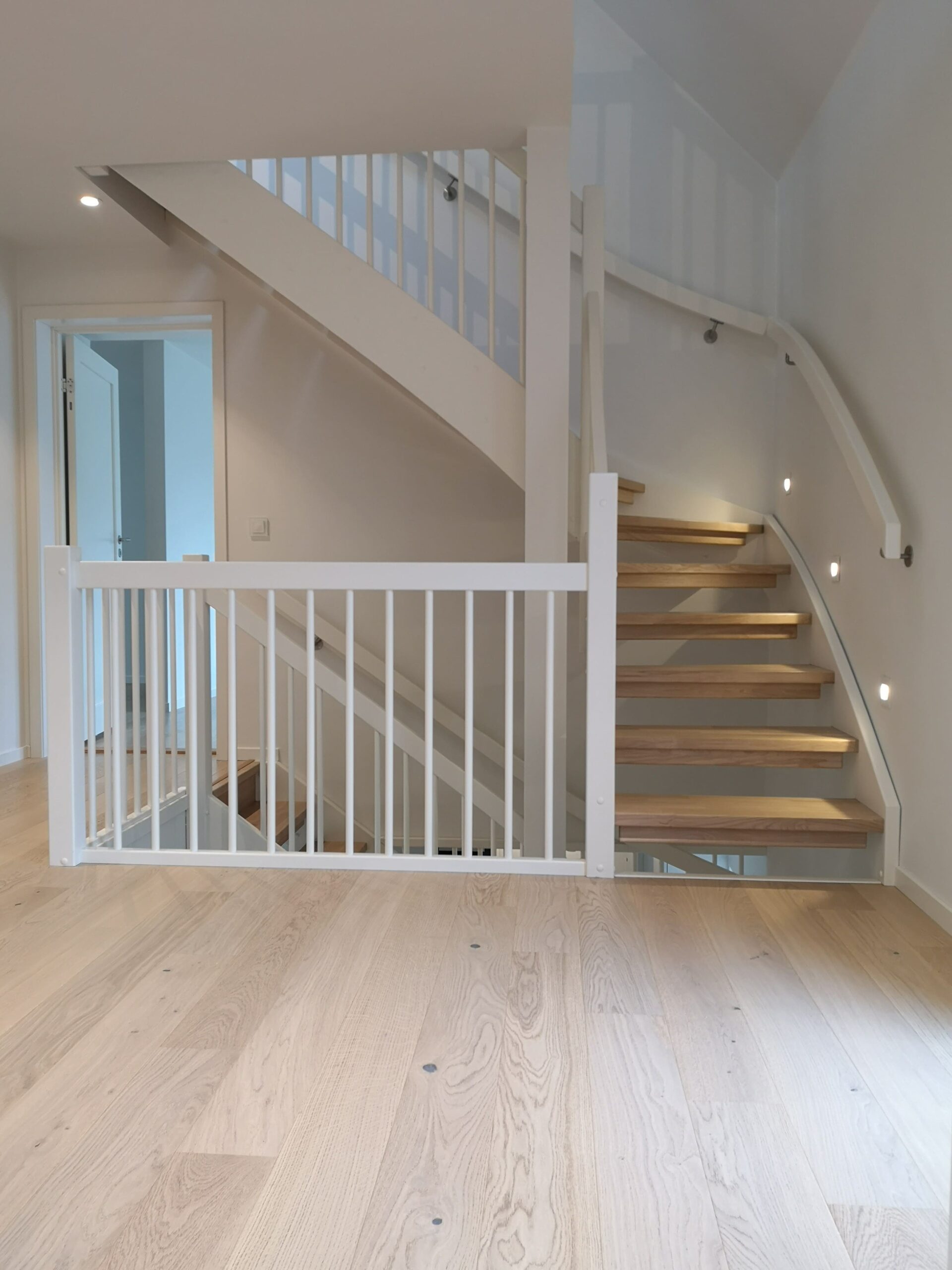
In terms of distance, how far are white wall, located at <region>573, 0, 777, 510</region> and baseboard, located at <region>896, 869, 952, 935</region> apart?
7.20ft

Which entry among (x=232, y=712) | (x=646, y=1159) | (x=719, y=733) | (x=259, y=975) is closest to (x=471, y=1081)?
(x=646, y=1159)

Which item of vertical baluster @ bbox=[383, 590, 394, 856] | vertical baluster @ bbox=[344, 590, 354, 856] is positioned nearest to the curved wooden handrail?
vertical baluster @ bbox=[383, 590, 394, 856]

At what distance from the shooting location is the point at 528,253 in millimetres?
3182

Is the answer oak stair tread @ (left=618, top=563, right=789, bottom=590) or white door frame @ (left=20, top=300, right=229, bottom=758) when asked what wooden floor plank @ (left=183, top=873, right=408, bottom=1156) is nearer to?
oak stair tread @ (left=618, top=563, right=789, bottom=590)

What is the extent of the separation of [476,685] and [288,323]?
1.85 metres

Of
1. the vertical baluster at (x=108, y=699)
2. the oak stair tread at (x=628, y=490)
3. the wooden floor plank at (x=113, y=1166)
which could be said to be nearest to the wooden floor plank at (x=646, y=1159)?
the wooden floor plank at (x=113, y=1166)

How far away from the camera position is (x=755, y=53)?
3.85m

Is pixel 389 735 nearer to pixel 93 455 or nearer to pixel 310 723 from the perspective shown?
pixel 310 723

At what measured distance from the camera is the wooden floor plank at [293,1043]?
1319 mm

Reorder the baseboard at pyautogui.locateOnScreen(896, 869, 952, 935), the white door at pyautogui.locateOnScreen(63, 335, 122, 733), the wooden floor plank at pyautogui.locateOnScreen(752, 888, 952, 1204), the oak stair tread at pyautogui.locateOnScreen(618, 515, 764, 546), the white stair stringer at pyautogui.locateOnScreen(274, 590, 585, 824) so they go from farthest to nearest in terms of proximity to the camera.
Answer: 1. the white door at pyautogui.locateOnScreen(63, 335, 122, 733)
2. the white stair stringer at pyautogui.locateOnScreen(274, 590, 585, 824)
3. the oak stair tread at pyautogui.locateOnScreen(618, 515, 764, 546)
4. the baseboard at pyautogui.locateOnScreen(896, 869, 952, 935)
5. the wooden floor plank at pyautogui.locateOnScreen(752, 888, 952, 1204)

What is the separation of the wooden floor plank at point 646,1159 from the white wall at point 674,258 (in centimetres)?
317

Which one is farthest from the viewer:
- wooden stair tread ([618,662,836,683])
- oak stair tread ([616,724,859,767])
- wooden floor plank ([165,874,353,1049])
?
wooden stair tread ([618,662,836,683])

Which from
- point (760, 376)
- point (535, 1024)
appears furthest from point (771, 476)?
point (535, 1024)

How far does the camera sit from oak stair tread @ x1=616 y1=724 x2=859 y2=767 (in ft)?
9.41
